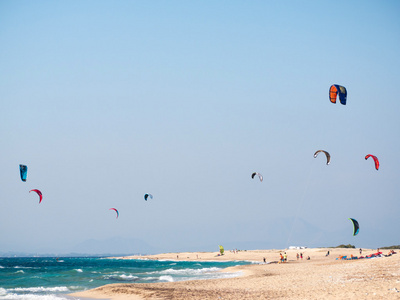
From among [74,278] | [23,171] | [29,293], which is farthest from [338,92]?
[74,278]

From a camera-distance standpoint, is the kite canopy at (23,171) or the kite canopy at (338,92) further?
the kite canopy at (23,171)

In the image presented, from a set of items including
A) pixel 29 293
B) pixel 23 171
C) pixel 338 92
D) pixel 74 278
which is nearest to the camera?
pixel 29 293

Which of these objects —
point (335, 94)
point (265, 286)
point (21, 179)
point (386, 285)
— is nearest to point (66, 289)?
point (21, 179)

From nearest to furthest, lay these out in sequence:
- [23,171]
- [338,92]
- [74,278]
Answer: [338,92] → [23,171] → [74,278]

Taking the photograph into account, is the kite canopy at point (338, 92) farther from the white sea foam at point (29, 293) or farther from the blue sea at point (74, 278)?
the white sea foam at point (29, 293)

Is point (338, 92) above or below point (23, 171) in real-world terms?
above

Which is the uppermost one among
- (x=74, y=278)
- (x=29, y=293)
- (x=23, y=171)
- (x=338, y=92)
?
(x=338, y=92)

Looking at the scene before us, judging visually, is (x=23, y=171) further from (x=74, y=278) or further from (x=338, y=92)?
(x=338, y=92)

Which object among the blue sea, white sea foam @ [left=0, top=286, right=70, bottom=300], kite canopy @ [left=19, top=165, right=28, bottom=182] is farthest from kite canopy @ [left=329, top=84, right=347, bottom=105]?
kite canopy @ [left=19, top=165, right=28, bottom=182]

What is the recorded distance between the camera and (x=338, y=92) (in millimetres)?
24359

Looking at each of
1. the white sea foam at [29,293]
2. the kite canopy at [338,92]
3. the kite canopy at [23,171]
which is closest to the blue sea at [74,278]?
the white sea foam at [29,293]

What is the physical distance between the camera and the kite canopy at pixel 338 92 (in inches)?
954

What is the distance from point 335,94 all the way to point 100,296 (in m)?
18.0

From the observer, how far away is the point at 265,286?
17594mm
